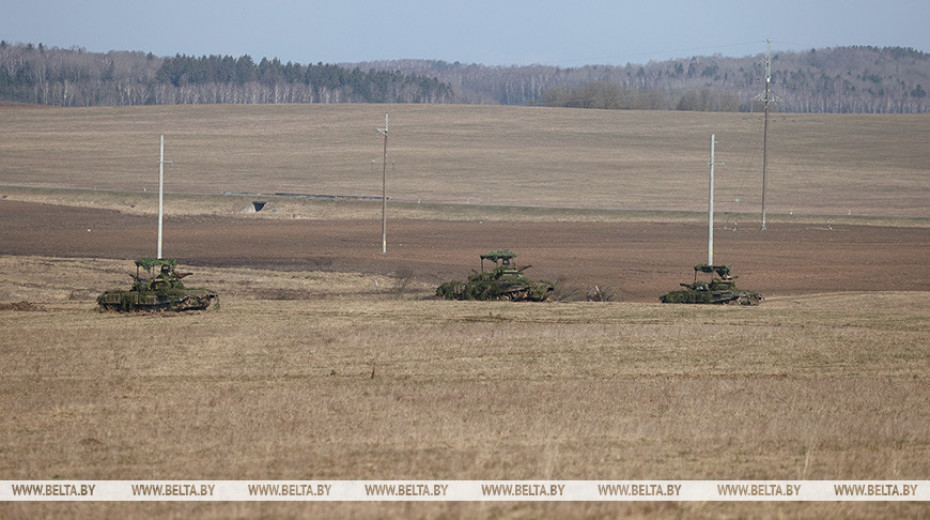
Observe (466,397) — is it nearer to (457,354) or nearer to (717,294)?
(457,354)

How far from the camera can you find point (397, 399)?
59.4 ft

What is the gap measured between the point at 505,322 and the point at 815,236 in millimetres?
39834

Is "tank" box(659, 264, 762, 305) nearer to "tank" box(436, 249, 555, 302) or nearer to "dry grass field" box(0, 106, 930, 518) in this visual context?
"dry grass field" box(0, 106, 930, 518)

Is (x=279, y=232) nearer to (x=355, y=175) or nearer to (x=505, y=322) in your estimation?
(x=355, y=175)

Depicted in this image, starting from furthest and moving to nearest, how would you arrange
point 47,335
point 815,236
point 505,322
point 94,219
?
point 94,219
point 815,236
point 505,322
point 47,335

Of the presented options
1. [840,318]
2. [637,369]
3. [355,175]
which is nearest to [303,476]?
[637,369]

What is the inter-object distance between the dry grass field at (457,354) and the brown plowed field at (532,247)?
32 cm

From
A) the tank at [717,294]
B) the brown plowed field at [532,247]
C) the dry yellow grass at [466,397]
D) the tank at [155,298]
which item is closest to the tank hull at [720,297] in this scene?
the tank at [717,294]

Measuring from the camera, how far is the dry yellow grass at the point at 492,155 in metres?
84.4

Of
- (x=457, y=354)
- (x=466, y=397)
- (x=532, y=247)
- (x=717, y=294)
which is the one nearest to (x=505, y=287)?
(x=717, y=294)

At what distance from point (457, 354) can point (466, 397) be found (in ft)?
17.7

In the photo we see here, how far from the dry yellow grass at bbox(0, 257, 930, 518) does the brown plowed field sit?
41.7 feet

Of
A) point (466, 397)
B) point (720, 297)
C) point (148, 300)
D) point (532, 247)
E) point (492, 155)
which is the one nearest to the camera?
point (466, 397)

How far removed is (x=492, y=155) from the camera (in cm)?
10269
